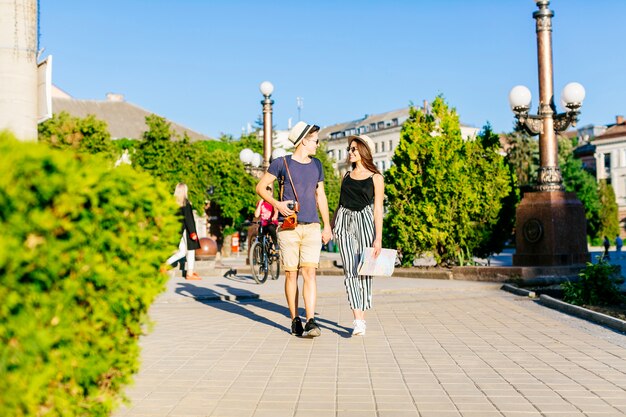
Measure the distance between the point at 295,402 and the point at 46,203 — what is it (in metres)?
2.72

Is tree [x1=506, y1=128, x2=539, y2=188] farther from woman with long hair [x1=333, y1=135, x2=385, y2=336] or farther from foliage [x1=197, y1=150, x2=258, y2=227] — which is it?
woman with long hair [x1=333, y1=135, x2=385, y2=336]

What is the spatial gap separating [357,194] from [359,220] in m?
0.29

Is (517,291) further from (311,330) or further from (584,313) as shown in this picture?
(311,330)

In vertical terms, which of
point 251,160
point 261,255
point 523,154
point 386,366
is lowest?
point 386,366

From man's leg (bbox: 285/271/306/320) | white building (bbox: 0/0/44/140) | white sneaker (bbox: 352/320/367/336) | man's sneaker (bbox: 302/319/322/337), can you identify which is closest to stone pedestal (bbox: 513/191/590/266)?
white sneaker (bbox: 352/320/367/336)

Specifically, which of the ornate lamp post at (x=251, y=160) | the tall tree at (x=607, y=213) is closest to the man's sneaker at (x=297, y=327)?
the ornate lamp post at (x=251, y=160)

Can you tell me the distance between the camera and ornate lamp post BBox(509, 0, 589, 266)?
15.1 m

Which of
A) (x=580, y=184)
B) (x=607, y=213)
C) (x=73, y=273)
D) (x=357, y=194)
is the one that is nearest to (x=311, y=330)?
(x=357, y=194)

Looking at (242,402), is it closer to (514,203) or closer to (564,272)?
(564,272)

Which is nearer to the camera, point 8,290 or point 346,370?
point 8,290

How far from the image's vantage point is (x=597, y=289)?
10.0 metres

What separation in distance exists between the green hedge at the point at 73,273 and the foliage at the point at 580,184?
74671mm

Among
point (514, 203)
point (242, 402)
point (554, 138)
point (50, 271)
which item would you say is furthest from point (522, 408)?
point (514, 203)

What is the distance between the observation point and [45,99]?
186 inches
